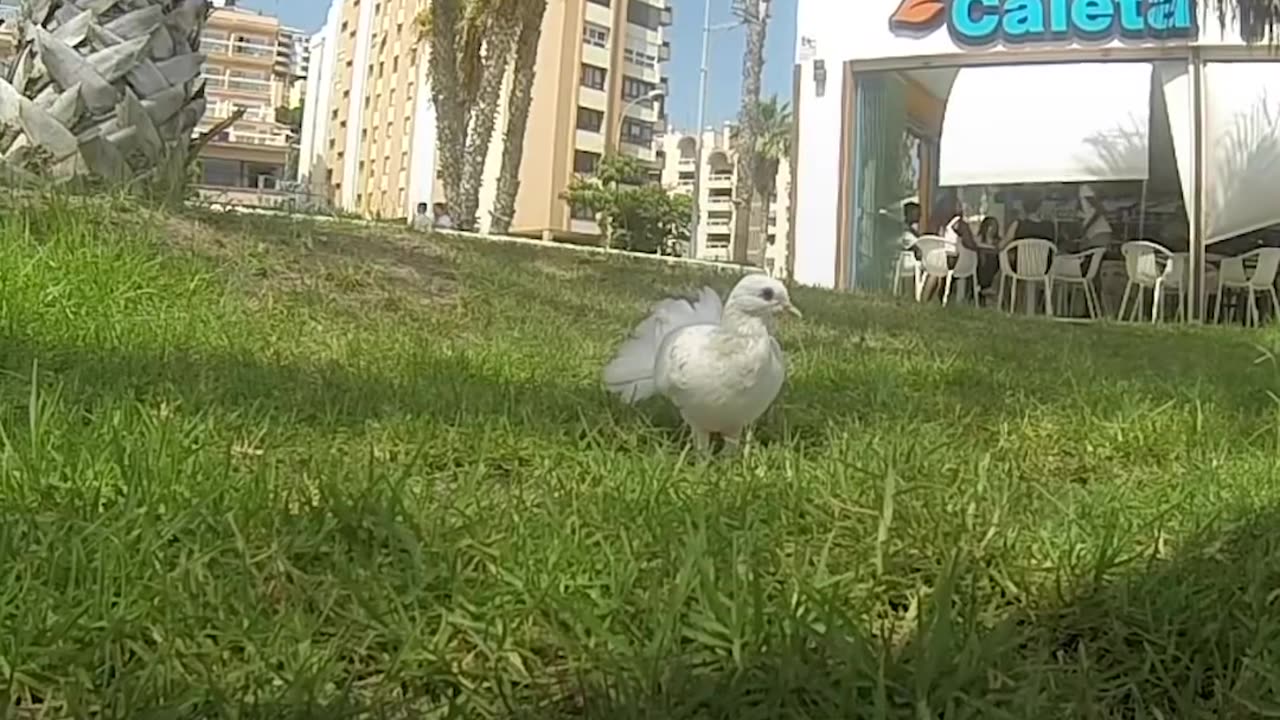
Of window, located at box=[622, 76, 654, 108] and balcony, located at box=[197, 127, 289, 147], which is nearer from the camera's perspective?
window, located at box=[622, 76, 654, 108]

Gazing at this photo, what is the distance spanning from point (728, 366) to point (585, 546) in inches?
Result: 33.1

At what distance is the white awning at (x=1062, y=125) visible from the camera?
12320 mm

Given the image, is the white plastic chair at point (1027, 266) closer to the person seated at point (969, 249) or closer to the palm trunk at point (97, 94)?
the person seated at point (969, 249)

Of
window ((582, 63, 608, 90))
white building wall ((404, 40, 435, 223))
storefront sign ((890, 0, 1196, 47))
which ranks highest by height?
window ((582, 63, 608, 90))

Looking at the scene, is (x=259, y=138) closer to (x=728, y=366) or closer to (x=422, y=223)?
(x=422, y=223)

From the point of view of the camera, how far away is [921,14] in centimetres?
1296

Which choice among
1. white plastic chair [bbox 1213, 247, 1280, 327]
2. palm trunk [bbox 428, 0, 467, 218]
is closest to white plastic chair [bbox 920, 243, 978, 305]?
white plastic chair [bbox 1213, 247, 1280, 327]

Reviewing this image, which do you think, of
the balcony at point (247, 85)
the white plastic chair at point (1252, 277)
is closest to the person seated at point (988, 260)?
the white plastic chair at point (1252, 277)

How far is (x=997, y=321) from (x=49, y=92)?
190 inches

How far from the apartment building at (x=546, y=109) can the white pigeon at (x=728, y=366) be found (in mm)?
42888

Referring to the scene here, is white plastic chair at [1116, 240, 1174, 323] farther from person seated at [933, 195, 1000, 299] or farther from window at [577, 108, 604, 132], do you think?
window at [577, 108, 604, 132]

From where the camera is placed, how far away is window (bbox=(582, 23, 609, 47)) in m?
53.9

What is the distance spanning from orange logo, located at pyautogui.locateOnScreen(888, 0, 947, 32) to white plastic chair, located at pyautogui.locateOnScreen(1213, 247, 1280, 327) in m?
3.82

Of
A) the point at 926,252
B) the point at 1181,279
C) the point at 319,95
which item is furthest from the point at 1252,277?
the point at 319,95
